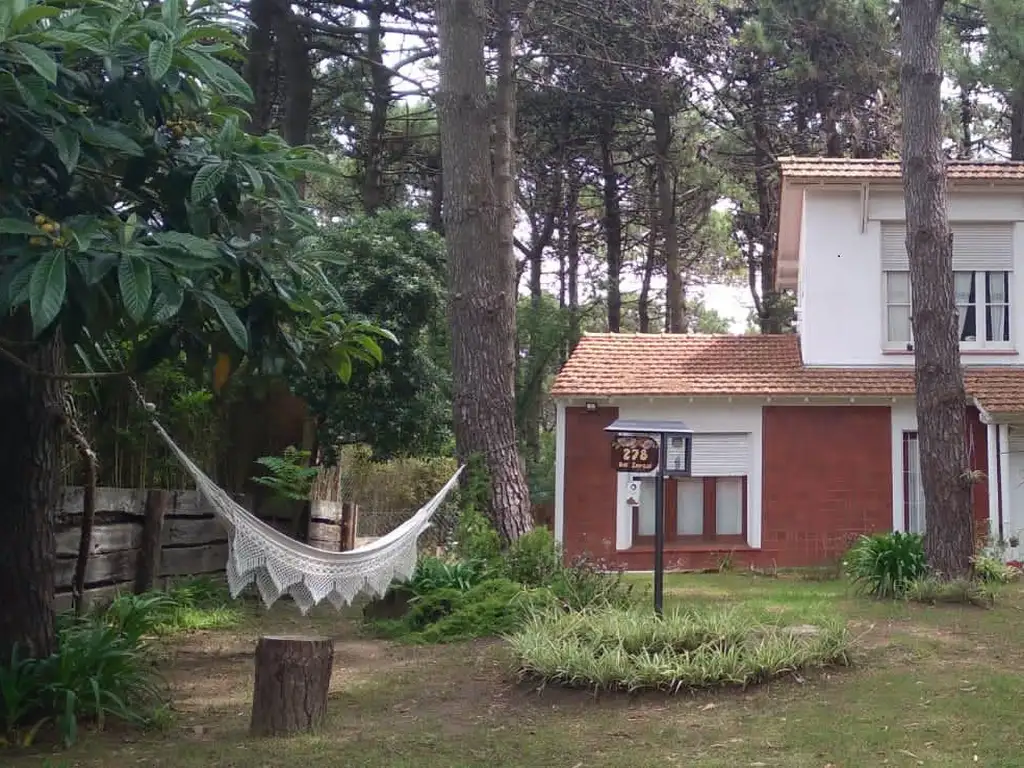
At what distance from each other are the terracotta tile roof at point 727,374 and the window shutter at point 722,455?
684 millimetres

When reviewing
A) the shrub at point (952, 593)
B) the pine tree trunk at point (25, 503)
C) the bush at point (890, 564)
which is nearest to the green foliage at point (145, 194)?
the pine tree trunk at point (25, 503)

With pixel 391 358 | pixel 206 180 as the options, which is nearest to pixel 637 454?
pixel 206 180

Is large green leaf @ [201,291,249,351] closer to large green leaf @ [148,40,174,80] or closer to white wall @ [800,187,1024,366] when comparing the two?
large green leaf @ [148,40,174,80]

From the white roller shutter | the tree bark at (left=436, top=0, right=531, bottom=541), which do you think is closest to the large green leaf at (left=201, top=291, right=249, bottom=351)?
the tree bark at (left=436, top=0, right=531, bottom=541)

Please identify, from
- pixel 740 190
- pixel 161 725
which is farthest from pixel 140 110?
pixel 740 190

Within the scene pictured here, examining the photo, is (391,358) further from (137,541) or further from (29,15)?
(29,15)

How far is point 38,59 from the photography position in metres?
3.60

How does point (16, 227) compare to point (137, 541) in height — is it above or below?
above

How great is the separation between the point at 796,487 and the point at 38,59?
39.3 feet

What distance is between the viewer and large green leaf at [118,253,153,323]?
11.3 feet

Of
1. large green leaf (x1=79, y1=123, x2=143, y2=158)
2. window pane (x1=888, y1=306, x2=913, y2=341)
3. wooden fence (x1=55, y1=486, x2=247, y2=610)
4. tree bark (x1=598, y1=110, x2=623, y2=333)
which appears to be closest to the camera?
large green leaf (x1=79, y1=123, x2=143, y2=158)

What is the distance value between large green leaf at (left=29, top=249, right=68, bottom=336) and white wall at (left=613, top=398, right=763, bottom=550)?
434 inches

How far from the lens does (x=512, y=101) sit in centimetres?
1476

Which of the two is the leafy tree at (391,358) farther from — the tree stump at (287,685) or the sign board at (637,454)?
the tree stump at (287,685)
